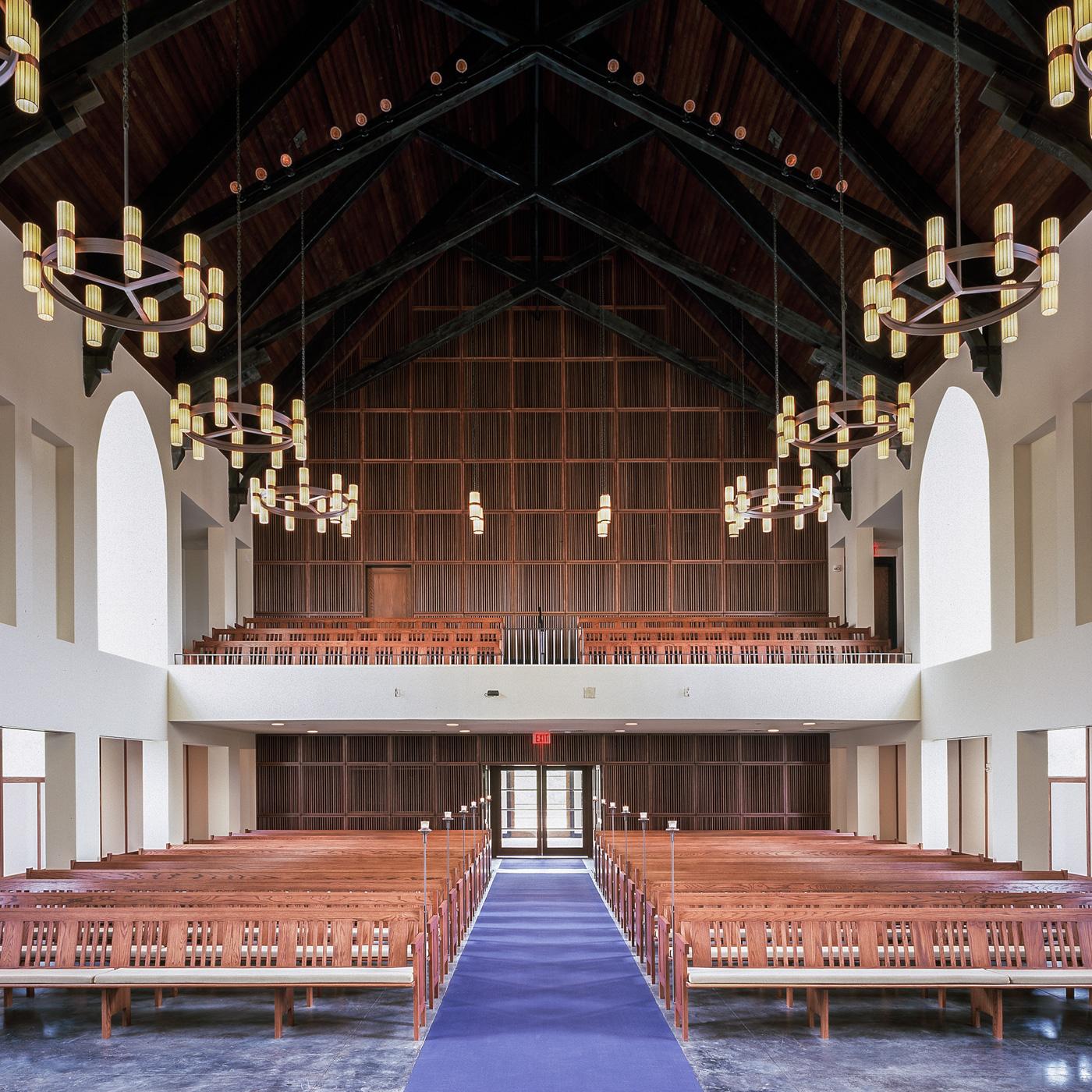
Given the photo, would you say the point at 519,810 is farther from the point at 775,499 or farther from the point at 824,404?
the point at 824,404

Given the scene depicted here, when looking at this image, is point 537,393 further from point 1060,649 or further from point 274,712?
point 1060,649

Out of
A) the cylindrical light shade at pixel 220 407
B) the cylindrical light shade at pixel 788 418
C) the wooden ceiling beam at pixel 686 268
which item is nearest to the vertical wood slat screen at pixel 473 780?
the wooden ceiling beam at pixel 686 268

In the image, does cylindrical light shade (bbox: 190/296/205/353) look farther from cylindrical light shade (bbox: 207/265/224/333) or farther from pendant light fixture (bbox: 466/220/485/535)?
pendant light fixture (bbox: 466/220/485/535)

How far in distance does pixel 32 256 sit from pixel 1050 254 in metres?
6.89

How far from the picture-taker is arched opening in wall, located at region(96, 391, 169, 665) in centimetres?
1641

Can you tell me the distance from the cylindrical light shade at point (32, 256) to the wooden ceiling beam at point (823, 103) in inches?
342

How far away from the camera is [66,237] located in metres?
7.88

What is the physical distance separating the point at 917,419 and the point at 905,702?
4.13 meters

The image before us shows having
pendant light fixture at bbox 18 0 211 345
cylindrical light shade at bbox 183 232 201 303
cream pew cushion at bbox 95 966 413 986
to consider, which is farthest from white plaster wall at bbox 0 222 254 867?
cream pew cushion at bbox 95 966 413 986

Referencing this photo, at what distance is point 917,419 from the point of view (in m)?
17.5

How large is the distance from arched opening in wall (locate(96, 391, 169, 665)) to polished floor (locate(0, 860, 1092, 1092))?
804 centimetres

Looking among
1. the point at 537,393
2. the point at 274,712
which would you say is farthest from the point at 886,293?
the point at 537,393

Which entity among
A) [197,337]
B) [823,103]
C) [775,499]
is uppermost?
[823,103]

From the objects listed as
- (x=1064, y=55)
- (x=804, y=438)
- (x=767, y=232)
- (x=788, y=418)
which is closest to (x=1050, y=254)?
(x=1064, y=55)
